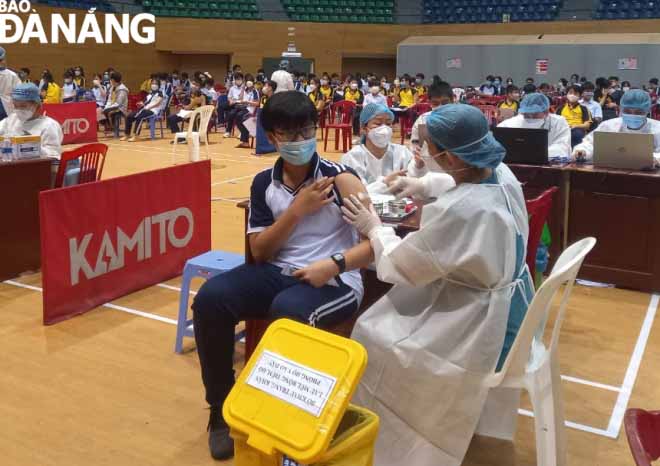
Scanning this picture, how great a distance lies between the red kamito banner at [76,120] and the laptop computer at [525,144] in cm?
945

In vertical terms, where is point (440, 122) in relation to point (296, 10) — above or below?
below

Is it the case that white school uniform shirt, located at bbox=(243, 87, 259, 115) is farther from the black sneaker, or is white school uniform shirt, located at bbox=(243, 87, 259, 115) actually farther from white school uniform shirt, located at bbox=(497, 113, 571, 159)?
the black sneaker

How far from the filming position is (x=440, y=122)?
231 cm

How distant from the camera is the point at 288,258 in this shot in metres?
2.79

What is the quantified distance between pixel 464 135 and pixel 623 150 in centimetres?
293

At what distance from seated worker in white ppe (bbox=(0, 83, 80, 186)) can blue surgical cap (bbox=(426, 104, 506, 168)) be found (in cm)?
359

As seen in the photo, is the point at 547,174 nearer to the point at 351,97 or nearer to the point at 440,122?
the point at 440,122

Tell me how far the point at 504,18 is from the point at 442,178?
21.1m

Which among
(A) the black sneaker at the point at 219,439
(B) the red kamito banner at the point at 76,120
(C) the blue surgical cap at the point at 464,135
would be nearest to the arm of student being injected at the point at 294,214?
(C) the blue surgical cap at the point at 464,135

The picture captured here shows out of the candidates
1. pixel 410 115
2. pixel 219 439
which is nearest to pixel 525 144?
pixel 219 439

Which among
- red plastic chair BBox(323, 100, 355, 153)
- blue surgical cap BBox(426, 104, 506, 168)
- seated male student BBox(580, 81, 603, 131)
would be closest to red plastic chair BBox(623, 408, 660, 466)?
blue surgical cap BBox(426, 104, 506, 168)

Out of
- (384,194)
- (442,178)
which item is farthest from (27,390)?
(442,178)

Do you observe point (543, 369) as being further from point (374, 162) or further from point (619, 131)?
point (619, 131)

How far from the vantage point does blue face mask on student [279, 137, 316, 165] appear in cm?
268
